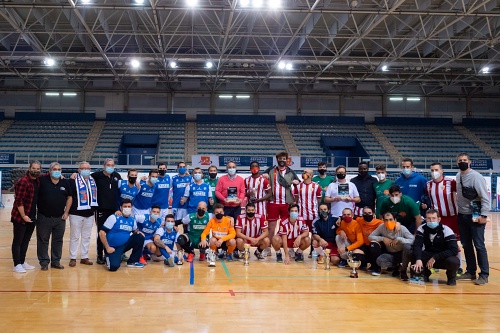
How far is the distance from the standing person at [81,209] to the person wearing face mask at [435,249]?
529 centimetres

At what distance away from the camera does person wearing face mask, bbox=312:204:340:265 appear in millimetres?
8203

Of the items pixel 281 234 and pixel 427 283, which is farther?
pixel 281 234

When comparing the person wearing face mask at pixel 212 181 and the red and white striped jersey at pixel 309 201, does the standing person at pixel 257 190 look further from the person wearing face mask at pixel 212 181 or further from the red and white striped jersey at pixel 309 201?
the person wearing face mask at pixel 212 181

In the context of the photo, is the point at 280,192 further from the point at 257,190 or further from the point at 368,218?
the point at 368,218

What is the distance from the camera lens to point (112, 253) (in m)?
7.16

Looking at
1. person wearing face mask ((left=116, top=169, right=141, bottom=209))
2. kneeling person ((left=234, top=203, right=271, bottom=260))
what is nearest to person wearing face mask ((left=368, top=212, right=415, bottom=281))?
kneeling person ((left=234, top=203, right=271, bottom=260))

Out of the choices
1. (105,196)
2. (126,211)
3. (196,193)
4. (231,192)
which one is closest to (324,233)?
(231,192)

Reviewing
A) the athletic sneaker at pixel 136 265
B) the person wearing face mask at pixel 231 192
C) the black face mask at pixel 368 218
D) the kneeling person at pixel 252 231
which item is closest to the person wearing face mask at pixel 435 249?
the black face mask at pixel 368 218

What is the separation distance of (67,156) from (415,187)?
21312mm

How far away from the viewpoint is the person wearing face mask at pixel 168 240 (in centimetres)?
767

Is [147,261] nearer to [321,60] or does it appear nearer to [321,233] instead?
[321,233]

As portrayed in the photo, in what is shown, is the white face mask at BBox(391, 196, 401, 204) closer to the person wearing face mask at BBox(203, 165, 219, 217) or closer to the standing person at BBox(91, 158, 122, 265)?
the person wearing face mask at BBox(203, 165, 219, 217)

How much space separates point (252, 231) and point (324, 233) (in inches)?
54.1

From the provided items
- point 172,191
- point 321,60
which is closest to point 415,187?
point 172,191
